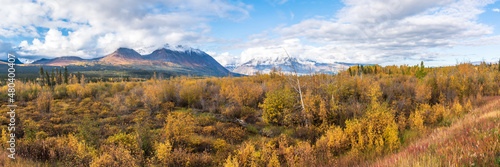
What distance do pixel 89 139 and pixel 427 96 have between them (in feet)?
80.6

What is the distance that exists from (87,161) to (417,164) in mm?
10358

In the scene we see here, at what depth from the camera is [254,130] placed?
13500 mm

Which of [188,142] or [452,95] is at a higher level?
[452,95]

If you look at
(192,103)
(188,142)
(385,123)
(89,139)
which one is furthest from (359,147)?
(192,103)

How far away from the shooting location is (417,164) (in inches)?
153

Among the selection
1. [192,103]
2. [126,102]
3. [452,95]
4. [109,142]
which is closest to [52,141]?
[109,142]

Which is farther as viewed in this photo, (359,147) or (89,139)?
(89,139)

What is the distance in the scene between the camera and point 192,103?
67.6 feet

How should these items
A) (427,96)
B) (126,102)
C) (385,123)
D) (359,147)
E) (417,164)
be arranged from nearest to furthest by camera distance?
(417,164)
(359,147)
(385,123)
(427,96)
(126,102)

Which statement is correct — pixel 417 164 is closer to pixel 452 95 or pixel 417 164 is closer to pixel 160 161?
pixel 160 161

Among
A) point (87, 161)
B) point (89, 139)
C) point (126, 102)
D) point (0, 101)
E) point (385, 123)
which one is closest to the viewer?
point (87, 161)

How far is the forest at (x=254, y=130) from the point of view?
7.15 meters

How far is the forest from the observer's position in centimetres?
715

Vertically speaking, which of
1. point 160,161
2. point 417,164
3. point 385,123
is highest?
point 417,164
